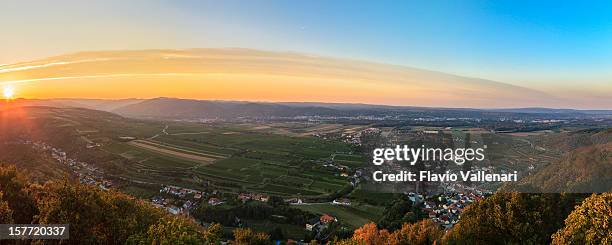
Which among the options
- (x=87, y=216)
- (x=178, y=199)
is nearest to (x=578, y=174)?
(x=87, y=216)

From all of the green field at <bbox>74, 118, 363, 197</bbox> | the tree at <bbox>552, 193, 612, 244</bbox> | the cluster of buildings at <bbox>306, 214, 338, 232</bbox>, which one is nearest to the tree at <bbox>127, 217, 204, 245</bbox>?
the tree at <bbox>552, 193, 612, 244</bbox>

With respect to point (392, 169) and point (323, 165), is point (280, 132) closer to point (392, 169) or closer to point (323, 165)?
point (323, 165)

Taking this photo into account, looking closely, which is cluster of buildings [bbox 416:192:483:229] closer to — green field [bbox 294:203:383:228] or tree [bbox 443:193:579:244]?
green field [bbox 294:203:383:228]

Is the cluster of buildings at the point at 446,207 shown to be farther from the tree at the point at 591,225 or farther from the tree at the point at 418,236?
the tree at the point at 591,225

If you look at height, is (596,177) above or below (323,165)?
above

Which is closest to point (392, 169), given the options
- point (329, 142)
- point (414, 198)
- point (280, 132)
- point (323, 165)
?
point (414, 198)

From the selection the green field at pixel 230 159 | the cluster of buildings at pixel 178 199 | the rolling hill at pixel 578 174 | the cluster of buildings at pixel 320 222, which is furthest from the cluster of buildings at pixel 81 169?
the rolling hill at pixel 578 174

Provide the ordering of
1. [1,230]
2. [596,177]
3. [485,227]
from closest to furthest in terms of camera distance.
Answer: [1,230] → [485,227] → [596,177]

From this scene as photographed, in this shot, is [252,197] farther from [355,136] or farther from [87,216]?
[355,136]
